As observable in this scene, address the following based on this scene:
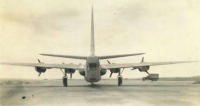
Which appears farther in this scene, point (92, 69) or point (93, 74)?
point (93, 74)

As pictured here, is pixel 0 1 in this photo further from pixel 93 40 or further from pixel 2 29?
pixel 93 40

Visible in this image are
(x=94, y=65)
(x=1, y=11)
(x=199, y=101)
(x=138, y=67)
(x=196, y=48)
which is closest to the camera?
(x=199, y=101)

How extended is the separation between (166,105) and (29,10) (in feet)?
50.7

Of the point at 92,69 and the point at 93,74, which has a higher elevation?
the point at 92,69

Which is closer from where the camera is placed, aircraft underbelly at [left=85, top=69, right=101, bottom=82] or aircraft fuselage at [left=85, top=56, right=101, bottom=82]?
aircraft fuselage at [left=85, top=56, right=101, bottom=82]

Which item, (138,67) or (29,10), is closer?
(29,10)

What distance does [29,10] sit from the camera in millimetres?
32688

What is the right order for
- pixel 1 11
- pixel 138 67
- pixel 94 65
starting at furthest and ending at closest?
1. pixel 138 67
2. pixel 94 65
3. pixel 1 11

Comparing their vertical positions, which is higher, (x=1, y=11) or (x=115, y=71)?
(x=1, y=11)

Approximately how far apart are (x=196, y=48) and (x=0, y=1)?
17371mm

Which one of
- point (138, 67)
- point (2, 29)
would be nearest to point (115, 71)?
point (138, 67)

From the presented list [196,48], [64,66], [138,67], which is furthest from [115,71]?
[196,48]

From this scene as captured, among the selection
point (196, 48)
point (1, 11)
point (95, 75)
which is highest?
point (1, 11)

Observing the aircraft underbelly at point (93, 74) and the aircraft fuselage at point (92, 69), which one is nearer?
the aircraft fuselage at point (92, 69)
